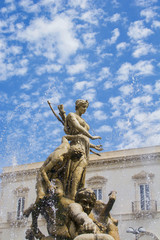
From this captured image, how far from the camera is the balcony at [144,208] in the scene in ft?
88.7

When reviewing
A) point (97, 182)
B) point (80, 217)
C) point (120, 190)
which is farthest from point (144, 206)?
point (80, 217)

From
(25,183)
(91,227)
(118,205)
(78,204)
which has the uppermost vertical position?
(25,183)

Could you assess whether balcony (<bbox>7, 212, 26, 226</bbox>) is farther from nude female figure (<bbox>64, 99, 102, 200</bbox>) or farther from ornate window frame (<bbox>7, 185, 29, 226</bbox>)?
nude female figure (<bbox>64, 99, 102, 200</bbox>)

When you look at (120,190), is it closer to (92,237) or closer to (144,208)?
(144,208)

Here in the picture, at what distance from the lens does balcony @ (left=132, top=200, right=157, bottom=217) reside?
27031mm

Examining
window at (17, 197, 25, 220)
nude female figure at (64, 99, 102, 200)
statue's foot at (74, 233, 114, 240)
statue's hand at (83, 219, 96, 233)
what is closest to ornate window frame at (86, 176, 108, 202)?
window at (17, 197, 25, 220)

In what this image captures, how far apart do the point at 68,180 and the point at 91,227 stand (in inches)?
86.5

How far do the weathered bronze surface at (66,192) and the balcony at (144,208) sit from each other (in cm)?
2123

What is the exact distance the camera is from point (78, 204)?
4.97 metres

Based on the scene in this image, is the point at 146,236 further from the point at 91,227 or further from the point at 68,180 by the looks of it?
the point at 91,227

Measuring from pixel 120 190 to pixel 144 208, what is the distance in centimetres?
213

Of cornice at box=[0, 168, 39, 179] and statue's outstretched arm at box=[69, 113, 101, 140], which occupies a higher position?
cornice at box=[0, 168, 39, 179]

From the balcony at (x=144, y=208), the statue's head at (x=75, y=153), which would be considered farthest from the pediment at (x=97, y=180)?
the statue's head at (x=75, y=153)

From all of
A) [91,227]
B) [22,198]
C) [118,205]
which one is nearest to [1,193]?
[22,198]
